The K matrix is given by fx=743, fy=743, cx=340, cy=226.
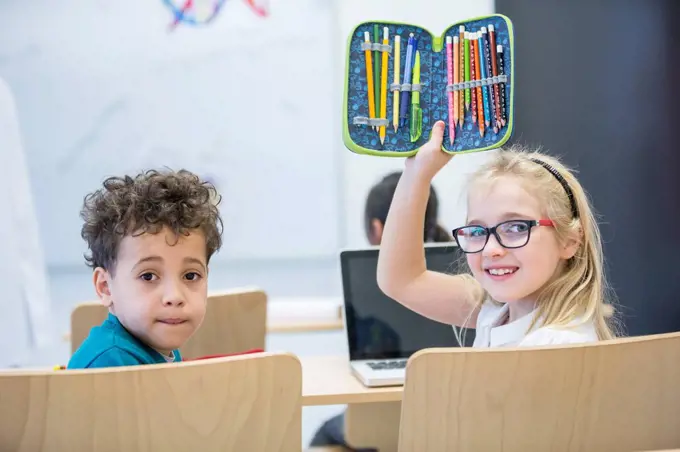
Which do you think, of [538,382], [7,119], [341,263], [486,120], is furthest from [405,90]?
[7,119]

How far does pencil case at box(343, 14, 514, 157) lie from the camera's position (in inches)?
52.2

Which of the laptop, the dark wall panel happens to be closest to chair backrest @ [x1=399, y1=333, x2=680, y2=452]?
the laptop

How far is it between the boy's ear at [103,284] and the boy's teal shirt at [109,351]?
73 mm

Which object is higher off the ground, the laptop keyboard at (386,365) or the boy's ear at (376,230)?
the boy's ear at (376,230)

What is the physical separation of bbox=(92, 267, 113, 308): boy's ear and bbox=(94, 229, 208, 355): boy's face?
22 mm

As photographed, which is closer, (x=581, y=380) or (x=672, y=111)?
(x=581, y=380)

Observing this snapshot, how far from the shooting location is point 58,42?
3.21 metres

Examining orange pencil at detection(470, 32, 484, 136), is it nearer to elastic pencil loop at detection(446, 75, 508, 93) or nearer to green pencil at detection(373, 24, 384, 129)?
elastic pencil loop at detection(446, 75, 508, 93)

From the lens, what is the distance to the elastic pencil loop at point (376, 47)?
4.54 ft

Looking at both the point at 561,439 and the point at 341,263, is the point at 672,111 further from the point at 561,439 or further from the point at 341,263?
the point at 561,439

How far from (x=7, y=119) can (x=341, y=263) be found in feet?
5.37

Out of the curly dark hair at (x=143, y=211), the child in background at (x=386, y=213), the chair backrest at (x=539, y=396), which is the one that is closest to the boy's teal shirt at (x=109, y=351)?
the curly dark hair at (x=143, y=211)

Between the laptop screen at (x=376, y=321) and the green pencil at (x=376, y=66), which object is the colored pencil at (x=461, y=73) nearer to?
the green pencil at (x=376, y=66)

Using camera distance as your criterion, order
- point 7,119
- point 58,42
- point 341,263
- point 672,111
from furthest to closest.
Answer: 1. point 58,42
2. point 672,111
3. point 7,119
4. point 341,263
